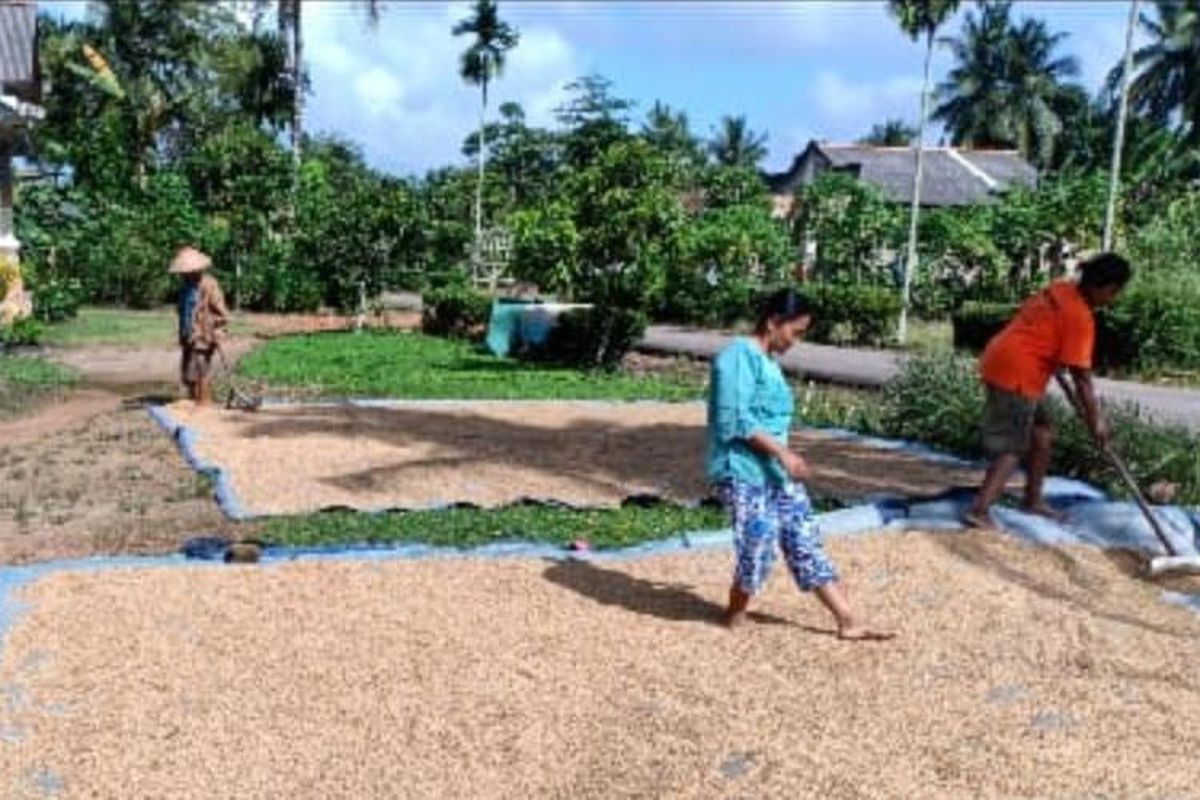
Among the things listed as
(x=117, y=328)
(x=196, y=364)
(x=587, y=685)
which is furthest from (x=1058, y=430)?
(x=117, y=328)

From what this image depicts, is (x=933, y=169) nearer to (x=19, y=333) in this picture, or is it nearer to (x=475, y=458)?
(x=19, y=333)

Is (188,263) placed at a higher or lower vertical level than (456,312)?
higher

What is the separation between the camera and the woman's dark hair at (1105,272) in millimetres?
6750

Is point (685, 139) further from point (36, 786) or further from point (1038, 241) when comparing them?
point (36, 786)

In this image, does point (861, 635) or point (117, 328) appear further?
point (117, 328)

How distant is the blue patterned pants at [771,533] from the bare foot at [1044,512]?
2358mm

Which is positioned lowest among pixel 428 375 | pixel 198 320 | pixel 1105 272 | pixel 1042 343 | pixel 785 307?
pixel 428 375

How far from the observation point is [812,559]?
5605 mm

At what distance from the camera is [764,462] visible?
550cm

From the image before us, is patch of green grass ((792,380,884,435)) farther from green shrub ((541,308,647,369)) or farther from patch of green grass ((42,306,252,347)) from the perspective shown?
patch of green grass ((42,306,252,347))

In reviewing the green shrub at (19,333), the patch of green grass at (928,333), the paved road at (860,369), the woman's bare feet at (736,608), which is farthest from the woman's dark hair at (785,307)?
the patch of green grass at (928,333)

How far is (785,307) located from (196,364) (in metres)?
8.17

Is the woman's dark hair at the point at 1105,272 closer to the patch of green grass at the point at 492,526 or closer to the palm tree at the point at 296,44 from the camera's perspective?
the patch of green grass at the point at 492,526

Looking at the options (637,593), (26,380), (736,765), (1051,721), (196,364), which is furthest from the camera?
(26,380)
